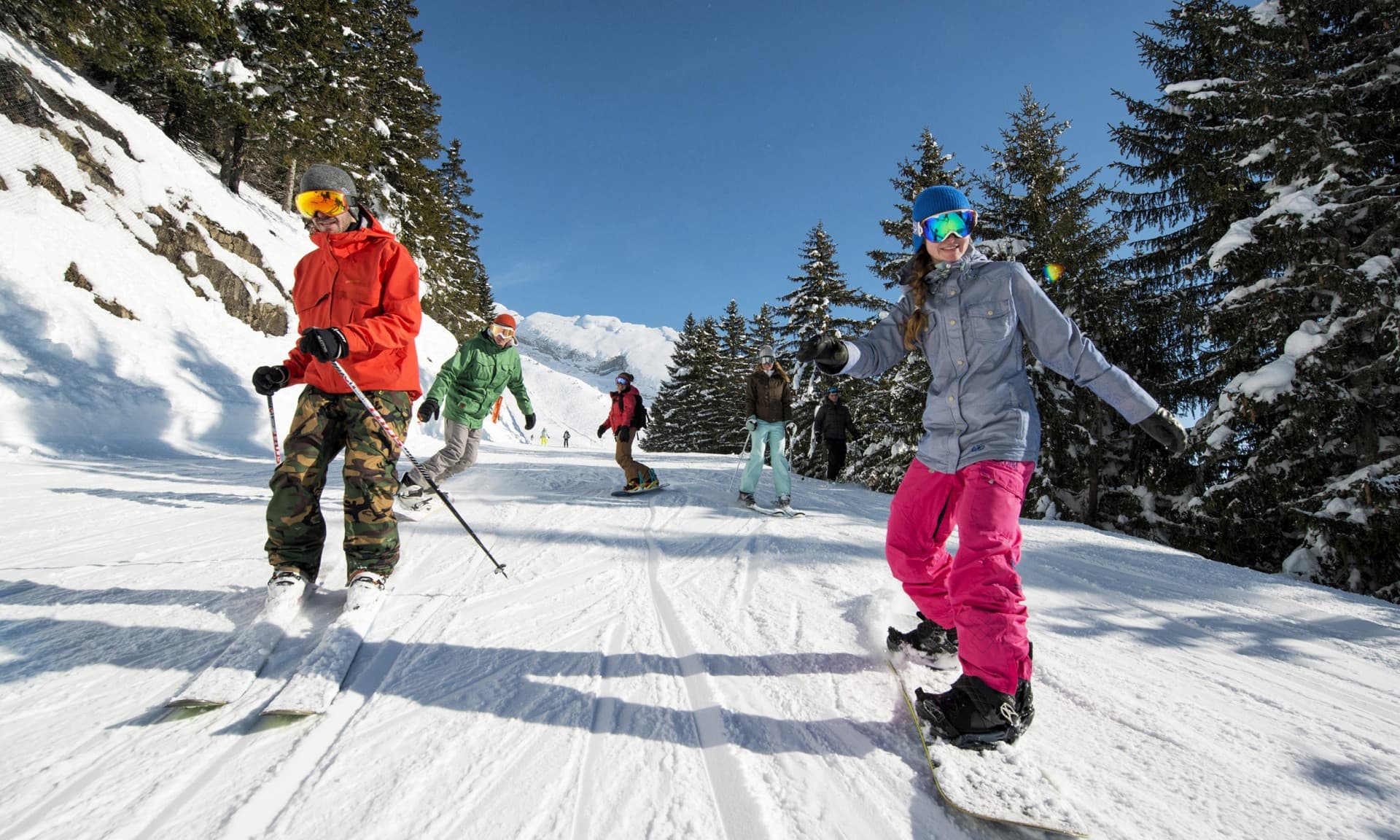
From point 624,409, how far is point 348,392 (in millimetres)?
5116

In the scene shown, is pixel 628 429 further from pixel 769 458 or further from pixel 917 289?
pixel 917 289

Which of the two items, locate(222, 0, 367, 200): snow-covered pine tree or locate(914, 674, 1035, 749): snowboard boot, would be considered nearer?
locate(914, 674, 1035, 749): snowboard boot

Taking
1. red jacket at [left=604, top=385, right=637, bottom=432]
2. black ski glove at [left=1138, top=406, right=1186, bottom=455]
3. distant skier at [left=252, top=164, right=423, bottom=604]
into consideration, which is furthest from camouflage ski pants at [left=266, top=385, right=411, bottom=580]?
red jacket at [left=604, top=385, right=637, bottom=432]

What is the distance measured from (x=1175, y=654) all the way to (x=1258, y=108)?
963 centimetres

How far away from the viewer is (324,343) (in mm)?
2260

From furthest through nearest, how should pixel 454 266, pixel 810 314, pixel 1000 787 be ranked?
pixel 454 266 → pixel 810 314 → pixel 1000 787

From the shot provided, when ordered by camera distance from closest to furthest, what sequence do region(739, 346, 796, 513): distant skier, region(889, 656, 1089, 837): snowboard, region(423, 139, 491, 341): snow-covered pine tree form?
1. region(889, 656, 1089, 837): snowboard
2. region(739, 346, 796, 513): distant skier
3. region(423, 139, 491, 341): snow-covered pine tree

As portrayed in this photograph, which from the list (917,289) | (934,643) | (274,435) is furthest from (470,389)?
(934,643)

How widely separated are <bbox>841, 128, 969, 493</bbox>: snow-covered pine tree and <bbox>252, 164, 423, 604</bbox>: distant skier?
11.0 meters

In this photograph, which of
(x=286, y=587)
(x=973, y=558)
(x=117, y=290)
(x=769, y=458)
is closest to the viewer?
(x=973, y=558)

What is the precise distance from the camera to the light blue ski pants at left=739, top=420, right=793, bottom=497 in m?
6.65

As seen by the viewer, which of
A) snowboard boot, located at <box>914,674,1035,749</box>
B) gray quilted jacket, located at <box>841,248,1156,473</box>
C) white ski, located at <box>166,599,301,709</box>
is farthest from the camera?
gray quilted jacket, located at <box>841,248,1156,473</box>

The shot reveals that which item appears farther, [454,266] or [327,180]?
[454,266]

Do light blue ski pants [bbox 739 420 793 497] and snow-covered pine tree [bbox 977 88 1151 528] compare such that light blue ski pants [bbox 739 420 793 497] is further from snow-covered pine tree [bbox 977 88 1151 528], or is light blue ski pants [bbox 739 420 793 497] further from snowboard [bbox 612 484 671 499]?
snow-covered pine tree [bbox 977 88 1151 528]
